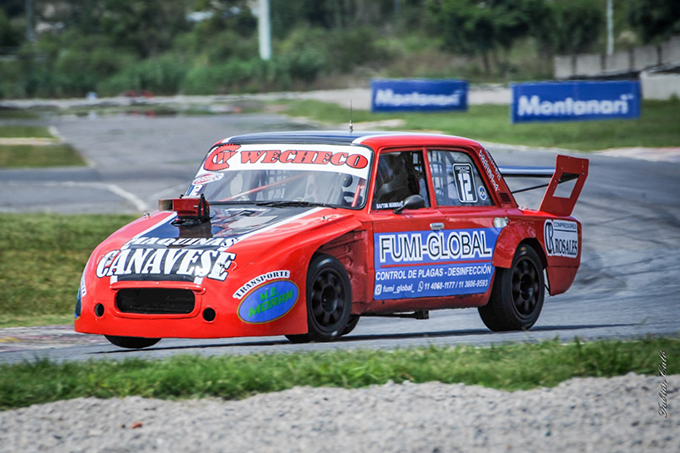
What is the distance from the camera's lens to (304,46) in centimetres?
10125

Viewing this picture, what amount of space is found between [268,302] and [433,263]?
188 cm

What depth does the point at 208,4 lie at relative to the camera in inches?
4491

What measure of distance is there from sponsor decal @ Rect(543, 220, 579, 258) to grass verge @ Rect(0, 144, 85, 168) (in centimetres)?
2572

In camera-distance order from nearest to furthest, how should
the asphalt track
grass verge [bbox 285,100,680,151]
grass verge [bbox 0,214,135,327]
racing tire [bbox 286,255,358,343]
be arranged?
racing tire [bbox 286,255,358,343] → the asphalt track → grass verge [bbox 0,214,135,327] → grass verge [bbox 285,100,680,151]

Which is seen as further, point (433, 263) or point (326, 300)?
point (433, 263)

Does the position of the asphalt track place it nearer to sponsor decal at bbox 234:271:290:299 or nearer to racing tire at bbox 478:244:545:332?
racing tire at bbox 478:244:545:332

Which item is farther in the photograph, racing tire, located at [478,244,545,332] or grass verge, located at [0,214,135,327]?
grass verge, located at [0,214,135,327]

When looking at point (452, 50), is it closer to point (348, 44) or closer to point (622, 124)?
point (348, 44)

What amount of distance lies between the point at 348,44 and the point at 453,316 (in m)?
85.9

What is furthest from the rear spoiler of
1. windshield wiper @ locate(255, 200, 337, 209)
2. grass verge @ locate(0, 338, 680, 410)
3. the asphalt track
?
grass verge @ locate(0, 338, 680, 410)

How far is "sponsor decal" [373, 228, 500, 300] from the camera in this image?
8727 mm

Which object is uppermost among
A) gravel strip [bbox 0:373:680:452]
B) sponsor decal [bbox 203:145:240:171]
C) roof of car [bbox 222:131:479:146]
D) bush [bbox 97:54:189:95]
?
bush [bbox 97:54:189:95]

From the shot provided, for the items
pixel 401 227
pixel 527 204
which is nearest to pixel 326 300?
pixel 401 227

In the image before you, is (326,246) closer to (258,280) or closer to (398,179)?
(258,280)
